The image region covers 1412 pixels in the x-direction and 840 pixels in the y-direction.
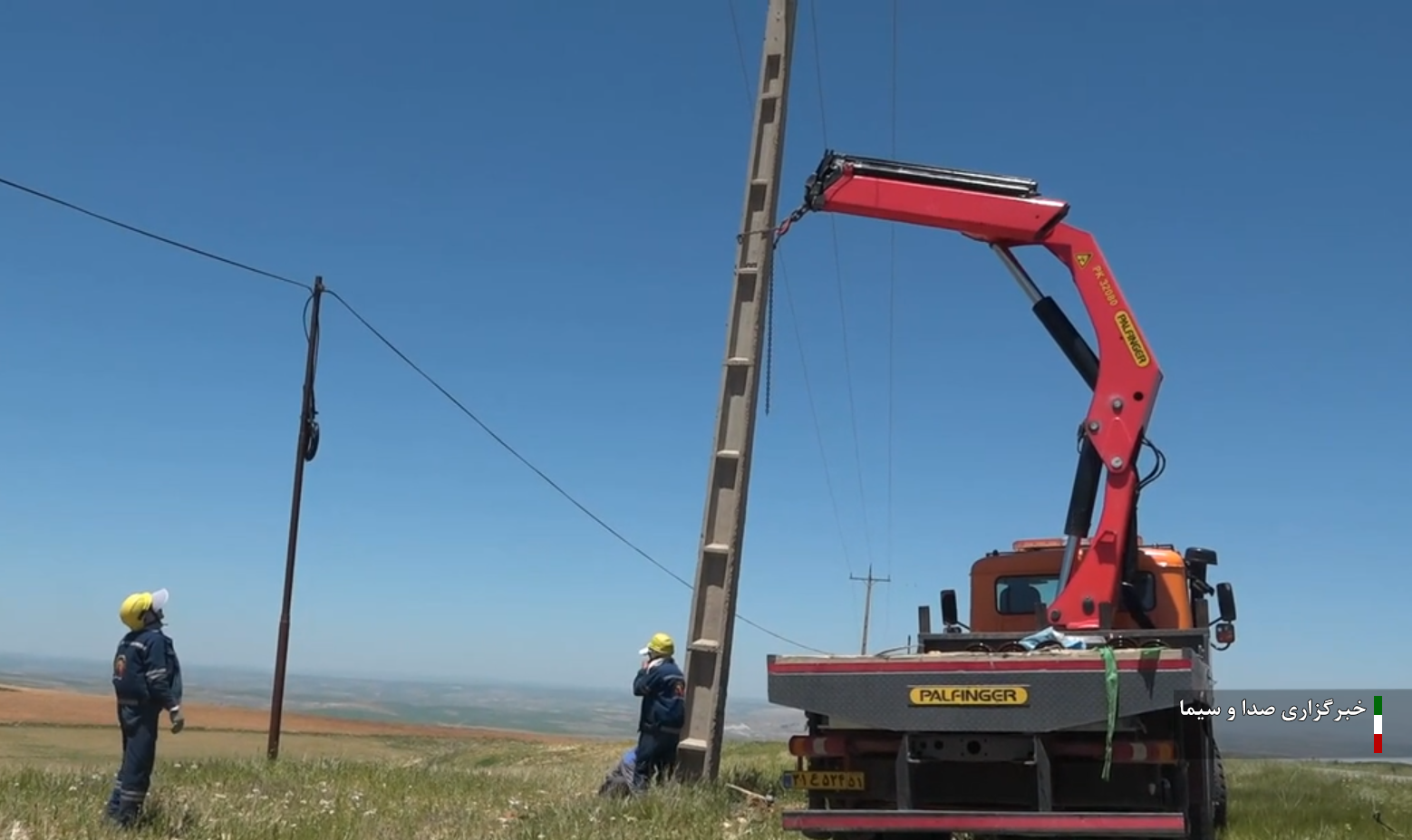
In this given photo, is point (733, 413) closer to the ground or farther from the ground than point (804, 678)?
farther from the ground

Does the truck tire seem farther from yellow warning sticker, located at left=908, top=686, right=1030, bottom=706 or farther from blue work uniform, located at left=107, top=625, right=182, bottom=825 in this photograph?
blue work uniform, located at left=107, top=625, right=182, bottom=825

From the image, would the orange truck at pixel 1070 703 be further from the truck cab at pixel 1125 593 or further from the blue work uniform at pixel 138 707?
the blue work uniform at pixel 138 707

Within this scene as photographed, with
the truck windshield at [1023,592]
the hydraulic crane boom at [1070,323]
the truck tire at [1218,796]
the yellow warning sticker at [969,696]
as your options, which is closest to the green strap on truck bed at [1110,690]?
the yellow warning sticker at [969,696]

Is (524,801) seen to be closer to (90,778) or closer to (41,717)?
(90,778)

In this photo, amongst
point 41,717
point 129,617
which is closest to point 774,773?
point 129,617

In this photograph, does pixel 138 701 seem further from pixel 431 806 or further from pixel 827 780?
pixel 827 780

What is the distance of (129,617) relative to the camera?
920 centimetres

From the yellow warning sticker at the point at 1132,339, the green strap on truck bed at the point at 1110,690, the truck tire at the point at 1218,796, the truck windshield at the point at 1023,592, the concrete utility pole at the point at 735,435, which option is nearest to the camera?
the green strap on truck bed at the point at 1110,690

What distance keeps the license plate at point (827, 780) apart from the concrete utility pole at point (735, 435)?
12.6 feet

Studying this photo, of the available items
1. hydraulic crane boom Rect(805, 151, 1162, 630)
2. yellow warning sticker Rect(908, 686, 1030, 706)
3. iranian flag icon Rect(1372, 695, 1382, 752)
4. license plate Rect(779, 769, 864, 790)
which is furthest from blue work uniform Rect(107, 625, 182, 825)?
iranian flag icon Rect(1372, 695, 1382, 752)

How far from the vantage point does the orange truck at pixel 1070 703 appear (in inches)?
312

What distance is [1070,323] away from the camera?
11.9 m

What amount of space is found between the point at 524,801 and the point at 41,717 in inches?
1390

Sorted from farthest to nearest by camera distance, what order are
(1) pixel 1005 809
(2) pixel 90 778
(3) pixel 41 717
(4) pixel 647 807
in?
(3) pixel 41 717 → (2) pixel 90 778 → (4) pixel 647 807 → (1) pixel 1005 809
